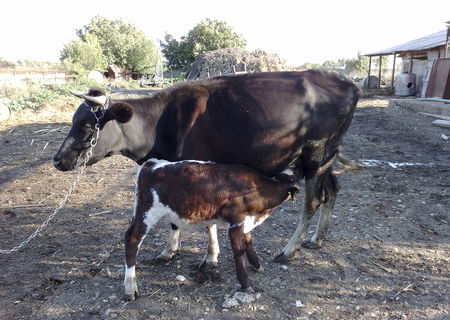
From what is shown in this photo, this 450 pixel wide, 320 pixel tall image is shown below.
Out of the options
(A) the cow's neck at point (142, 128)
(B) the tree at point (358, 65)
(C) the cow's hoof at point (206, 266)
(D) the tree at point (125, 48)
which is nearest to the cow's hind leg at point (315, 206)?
(C) the cow's hoof at point (206, 266)

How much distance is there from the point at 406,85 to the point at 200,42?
2936 cm

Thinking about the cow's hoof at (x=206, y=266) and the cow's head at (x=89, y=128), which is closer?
the cow's head at (x=89, y=128)

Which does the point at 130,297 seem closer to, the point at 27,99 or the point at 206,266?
the point at 206,266

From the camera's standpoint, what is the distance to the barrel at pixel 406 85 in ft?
66.9

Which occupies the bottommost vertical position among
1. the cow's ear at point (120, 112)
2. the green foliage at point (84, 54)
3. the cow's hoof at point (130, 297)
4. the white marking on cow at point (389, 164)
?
the white marking on cow at point (389, 164)

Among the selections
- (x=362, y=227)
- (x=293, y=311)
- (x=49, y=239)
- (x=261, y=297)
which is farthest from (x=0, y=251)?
(x=362, y=227)

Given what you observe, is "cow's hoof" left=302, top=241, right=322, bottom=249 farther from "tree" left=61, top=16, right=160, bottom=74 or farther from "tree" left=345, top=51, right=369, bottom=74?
"tree" left=345, top=51, right=369, bottom=74

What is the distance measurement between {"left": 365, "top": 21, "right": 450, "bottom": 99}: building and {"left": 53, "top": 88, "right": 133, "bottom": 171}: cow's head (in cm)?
1501

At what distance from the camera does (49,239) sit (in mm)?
4773

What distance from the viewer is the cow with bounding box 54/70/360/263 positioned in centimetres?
375

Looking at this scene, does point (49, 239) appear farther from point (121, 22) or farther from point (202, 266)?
point (121, 22)

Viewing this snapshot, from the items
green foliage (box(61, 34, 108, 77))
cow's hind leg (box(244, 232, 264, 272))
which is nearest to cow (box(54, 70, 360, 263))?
cow's hind leg (box(244, 232, 264, 272))

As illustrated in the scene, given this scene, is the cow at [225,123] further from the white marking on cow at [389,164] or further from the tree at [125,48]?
the tree at [125,48]

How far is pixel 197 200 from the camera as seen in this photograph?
3338 mm
